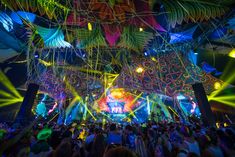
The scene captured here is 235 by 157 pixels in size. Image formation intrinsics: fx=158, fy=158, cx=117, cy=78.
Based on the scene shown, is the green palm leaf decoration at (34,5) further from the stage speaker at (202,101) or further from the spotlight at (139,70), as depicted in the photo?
the stage speaker at (202,101)

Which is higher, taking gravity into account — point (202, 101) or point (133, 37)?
point (202, 101)

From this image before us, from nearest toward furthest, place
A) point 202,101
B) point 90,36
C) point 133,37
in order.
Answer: point 90,36
point 133,37
point 202,101

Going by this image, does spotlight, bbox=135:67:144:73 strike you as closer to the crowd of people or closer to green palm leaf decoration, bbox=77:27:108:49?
the crowd of people

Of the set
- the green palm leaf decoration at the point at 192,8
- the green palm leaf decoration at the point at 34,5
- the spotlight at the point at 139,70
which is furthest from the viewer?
the spotlight at the point at 139,70

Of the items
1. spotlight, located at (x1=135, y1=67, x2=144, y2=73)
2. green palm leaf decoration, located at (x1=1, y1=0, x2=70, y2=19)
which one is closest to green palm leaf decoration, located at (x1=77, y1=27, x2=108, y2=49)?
green palm leaf decoration, located at (x1=1, y1=0, x2=70, y2=19)

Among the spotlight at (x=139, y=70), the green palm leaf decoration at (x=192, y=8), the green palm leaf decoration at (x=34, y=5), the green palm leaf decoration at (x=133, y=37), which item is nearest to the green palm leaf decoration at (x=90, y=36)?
the green palm leaf decoration at (x=133, y=37)

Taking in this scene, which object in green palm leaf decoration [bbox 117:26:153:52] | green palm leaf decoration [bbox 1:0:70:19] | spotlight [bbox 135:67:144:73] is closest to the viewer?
green palm leaf decoration [bbox 1:0:70:19]

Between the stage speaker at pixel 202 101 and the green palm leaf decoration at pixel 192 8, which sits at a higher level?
the stage speaker at pixel 202 101

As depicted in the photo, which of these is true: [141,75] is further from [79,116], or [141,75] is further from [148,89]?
[79,116]

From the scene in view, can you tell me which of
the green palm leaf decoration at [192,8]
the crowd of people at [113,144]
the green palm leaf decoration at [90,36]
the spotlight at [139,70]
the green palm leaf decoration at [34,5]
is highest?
the spotlight at [139,70]

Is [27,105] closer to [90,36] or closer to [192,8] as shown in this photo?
[90,36]

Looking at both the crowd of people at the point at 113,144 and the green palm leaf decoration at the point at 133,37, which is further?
the green palm leaf decoration at the point at 133,37

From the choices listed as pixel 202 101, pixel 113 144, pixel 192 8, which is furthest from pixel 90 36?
pixel 202 101

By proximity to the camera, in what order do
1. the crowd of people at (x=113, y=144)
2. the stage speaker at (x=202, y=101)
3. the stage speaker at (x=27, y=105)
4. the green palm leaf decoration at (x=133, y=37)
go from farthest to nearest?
the stage speaker at (x=27, y=105) < the stage speaker at (x=202, y=101) < the green palm leaf decoration at (x=133, y=37) < the crowd of people at (x=113, y=144)
